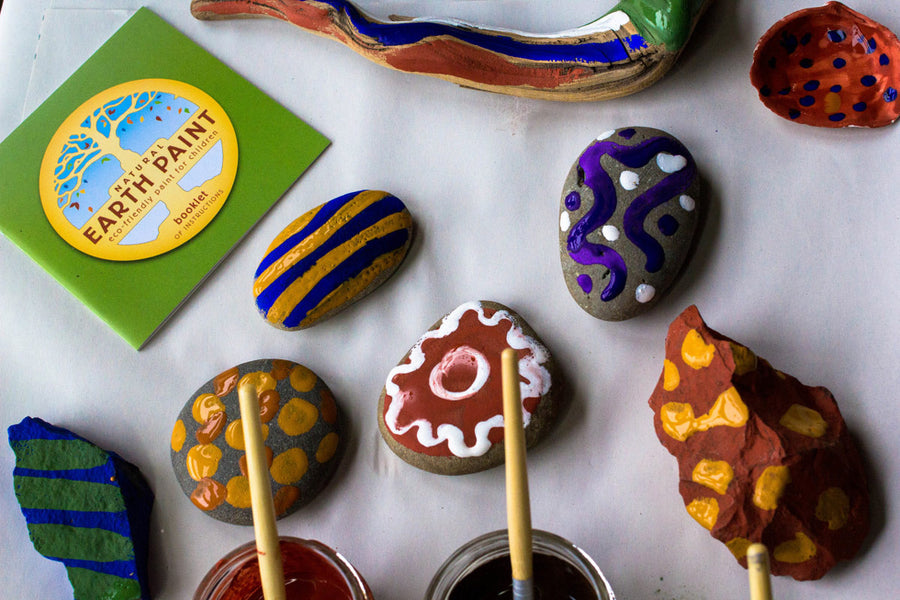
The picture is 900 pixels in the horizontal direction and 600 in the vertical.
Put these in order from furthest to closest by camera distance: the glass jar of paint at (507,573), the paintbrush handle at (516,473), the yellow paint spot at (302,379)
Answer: the yellow paint spot at (302,379) → the glass jar of paint at (507,573) → the paintbrush handle at (516,473)

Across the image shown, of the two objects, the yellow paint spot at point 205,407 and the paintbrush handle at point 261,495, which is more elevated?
the paintbrush handle at point 261,495

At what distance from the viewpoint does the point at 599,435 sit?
1.74ft

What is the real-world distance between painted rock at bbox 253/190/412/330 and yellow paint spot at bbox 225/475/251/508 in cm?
11

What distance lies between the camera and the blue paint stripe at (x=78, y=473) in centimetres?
54

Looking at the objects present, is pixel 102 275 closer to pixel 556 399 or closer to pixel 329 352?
pixel 329 352

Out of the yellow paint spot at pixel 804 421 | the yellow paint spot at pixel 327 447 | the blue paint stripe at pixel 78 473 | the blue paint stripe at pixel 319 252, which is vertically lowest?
the blue paint stripe at pixel 78 473

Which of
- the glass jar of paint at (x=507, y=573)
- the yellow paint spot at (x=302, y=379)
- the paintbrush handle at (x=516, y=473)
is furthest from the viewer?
the yellow paint spot at (x=302, y=379)

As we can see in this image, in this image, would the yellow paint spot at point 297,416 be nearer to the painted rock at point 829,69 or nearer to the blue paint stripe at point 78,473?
the blue paint stripe at point 78,473

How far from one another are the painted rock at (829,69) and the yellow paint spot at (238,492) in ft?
1.45

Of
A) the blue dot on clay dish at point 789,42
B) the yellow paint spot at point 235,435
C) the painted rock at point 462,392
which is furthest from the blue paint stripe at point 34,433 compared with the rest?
the blue dot on clay dish at point 789,42

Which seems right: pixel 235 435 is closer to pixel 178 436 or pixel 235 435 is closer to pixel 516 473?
pixel 178 436

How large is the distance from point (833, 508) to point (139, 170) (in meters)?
0.54

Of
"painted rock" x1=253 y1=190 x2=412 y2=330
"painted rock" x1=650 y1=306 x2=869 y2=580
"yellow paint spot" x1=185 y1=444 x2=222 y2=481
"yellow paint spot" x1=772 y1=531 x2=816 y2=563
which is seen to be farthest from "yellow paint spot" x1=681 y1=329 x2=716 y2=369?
"yellow paint spot" x1=185 y1=444 x2=222 y2=481

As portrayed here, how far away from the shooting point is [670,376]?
493 millimetres
